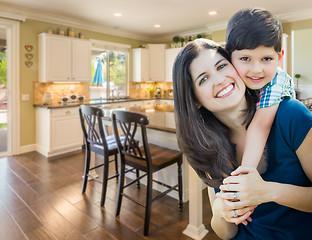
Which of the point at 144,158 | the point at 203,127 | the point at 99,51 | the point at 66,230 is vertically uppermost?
the point at 99,51

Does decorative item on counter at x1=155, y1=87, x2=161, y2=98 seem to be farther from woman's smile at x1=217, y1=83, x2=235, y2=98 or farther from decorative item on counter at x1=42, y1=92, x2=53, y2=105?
woman's smile at x1=217, y1=83, x2=235, y2=98

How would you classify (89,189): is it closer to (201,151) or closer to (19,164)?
(19,164)

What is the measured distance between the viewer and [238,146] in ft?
2.19

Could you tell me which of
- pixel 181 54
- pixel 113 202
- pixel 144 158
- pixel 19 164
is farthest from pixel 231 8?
pixel 19 164

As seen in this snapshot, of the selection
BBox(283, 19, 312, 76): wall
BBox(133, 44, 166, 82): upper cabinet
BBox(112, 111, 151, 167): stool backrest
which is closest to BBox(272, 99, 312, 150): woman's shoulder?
BBox(112, 111, 151, 167): stool backrest

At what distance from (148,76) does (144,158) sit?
196 inches

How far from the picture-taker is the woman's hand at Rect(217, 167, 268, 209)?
0.53 metres

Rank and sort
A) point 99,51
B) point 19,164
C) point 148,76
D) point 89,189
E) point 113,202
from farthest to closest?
point 148,76, point 99,51, point 19,164, point 89,189, point 113,202

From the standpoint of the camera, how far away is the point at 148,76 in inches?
266

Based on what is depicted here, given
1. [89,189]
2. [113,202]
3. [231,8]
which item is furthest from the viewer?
[231,8]

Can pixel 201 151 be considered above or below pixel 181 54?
below

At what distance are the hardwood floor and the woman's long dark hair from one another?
5.12 ft

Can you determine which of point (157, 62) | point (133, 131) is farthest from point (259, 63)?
point (157, 62)

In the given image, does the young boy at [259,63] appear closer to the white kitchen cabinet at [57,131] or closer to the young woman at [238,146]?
the young woman at [238,146]
